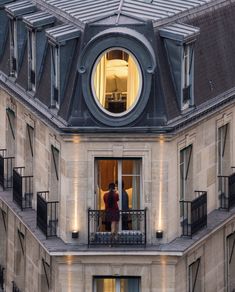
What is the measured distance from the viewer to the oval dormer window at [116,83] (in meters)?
102

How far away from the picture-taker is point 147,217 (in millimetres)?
103938

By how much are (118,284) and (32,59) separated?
28.9 ft

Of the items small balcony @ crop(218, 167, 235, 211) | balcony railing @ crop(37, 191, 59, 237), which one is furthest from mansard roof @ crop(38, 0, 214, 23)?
balcony railing @ crop(37, 191, 59, 237)

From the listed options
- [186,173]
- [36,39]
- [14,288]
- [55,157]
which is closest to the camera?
[55,157]

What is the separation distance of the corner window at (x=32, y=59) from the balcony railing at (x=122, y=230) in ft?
21.1

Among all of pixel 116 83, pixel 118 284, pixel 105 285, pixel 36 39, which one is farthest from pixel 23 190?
pixel 116 83

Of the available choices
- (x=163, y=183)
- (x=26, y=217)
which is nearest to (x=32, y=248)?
(x=26, y=217)

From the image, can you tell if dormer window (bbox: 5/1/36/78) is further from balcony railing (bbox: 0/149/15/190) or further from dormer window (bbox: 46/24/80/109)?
dormer window (bbox: 46/24/80/109)

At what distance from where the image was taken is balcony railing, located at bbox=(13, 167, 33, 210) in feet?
361

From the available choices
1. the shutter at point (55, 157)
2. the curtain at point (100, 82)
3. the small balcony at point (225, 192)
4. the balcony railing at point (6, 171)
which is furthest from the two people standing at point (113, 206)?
the balcony railing at point (6, 171)

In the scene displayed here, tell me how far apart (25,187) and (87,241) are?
6822mm

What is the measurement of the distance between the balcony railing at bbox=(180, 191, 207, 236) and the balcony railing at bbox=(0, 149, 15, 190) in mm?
9479

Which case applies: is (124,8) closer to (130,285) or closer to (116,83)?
(116,83)

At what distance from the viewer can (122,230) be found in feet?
342
